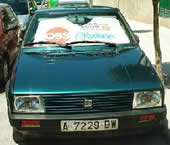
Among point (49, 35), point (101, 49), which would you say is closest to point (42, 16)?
point (49, 35)

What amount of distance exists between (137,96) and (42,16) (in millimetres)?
2272

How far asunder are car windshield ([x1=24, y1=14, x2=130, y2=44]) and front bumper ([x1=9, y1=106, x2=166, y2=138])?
4.87 ft

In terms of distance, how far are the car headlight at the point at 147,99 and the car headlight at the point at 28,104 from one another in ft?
3.21

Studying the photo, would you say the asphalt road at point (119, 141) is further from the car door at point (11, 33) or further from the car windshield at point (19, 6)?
the car windshield at point (19, 6)

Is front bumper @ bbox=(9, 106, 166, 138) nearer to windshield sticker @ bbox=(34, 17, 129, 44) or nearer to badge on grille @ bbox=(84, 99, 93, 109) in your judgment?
badge on grille @ bbox=(84, 99, 93, 109)

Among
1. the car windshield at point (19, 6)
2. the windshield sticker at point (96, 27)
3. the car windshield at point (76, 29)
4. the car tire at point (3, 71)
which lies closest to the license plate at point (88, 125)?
the car windshield at point (76, 29)

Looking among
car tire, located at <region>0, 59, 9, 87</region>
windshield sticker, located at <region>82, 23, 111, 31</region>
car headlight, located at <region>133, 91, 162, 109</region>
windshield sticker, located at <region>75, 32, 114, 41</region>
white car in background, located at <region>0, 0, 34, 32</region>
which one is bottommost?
white car in background, located at <region>0, 0, 34, 32</region>

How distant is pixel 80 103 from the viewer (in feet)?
12.6

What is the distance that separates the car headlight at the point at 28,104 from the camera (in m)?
3.86

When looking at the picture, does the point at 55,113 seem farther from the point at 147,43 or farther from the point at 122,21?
the point at 147,43

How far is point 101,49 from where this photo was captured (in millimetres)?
4922

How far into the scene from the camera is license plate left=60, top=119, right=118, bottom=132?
383 cm

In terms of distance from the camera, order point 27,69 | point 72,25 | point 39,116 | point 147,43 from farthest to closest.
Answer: point 147,43
point 72,25
point 27,69
point 39,116

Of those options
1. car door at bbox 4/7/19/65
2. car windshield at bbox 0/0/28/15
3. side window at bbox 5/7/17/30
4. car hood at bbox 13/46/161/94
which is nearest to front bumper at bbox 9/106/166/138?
car hood at bbox 13/46/161/94
